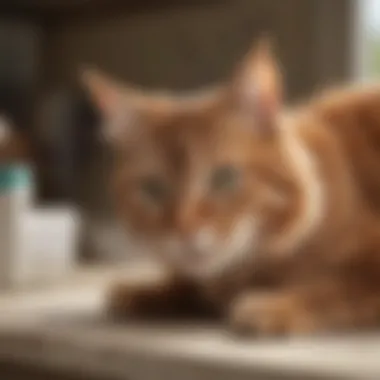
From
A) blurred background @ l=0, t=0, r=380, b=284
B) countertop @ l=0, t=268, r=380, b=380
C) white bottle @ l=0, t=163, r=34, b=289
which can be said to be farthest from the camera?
blurred background @ l=0, t=0, r=380, b=284

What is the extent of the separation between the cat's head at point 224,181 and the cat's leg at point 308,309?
5 centimetres

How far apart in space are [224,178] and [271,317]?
157 mm

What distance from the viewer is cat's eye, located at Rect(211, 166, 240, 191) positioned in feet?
3.21

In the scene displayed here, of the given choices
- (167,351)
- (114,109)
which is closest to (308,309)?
(167,351)

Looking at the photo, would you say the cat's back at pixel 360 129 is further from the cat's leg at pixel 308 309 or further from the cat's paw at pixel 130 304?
the cat's paw at pixel 130 304

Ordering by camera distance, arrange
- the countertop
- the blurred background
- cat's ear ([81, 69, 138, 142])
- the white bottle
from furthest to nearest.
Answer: the blurred background < the white bottle < cat's ear ([81, 69, 138, 142]) < the countertop

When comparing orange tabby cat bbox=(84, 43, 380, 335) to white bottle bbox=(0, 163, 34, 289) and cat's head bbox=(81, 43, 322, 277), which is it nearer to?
cat's head bbox=(81, 43, 322, 277)

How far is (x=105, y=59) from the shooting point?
1957 mm

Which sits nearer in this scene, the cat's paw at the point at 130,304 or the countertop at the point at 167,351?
the countertop at the point at 167,351

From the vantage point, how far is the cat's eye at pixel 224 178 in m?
0.98

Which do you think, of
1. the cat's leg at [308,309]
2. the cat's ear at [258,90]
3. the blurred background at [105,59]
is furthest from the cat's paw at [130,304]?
the blurred background at [105,59]

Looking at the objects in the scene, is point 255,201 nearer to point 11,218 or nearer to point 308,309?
point 308,309

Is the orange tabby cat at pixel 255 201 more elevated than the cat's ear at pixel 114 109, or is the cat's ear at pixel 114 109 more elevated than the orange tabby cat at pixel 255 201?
the cat's ear at pixel 114 109

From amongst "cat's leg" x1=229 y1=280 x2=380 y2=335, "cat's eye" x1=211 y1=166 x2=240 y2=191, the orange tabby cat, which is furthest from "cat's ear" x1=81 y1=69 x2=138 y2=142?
"cat's leg" x1=229 y1=280 x2=380 y2=335
